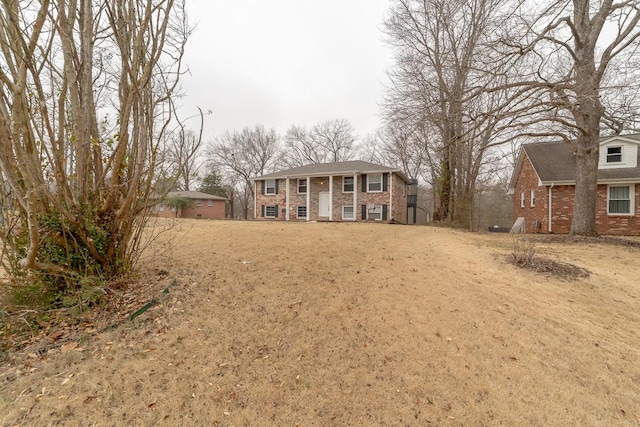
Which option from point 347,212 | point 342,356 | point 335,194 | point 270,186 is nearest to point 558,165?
point 347,212

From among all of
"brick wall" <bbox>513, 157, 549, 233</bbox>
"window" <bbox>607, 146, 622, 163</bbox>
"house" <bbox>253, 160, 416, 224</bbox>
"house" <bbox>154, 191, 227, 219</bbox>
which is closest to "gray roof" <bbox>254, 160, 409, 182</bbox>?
"house" <bbox>253, 160, 416, 224</bbox>

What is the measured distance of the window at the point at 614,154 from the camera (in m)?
13.5

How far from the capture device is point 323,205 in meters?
19.2

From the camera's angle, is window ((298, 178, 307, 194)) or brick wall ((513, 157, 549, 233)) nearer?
brick wall ((513, 157, 549, 233))

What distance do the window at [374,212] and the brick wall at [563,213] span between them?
823 cm

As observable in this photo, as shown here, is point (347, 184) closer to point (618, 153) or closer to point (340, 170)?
point (340, 170)

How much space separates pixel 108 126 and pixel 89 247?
1.69m

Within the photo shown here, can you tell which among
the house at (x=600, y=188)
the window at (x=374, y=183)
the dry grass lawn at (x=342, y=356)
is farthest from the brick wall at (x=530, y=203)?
the dry grass lawn at (x=342, y=356)

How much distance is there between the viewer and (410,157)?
89.3 ft

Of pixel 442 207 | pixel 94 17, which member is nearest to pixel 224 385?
pixel 94 17

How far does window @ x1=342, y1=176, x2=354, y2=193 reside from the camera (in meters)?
18.3

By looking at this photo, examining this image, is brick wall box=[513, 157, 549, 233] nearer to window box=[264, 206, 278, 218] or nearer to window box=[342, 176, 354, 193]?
window box=[342, 176, 354, 193]

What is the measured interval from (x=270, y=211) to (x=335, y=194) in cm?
540

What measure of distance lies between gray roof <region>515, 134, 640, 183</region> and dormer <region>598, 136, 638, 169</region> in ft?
0.84
